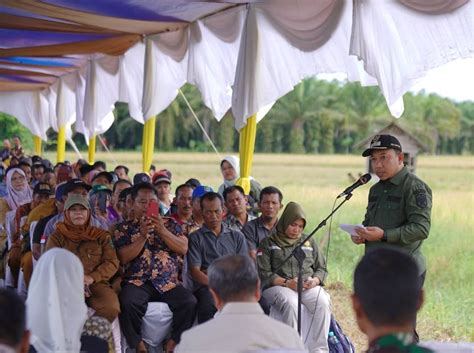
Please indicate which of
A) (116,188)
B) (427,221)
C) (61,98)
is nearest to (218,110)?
(116,188)

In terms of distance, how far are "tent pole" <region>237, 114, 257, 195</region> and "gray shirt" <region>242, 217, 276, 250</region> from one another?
125 cm

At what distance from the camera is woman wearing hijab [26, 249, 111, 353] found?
12.3 ft

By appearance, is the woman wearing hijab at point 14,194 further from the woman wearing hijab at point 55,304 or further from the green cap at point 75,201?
the woman wearing hijab at point 55,304

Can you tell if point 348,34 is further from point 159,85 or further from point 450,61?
point 159,85

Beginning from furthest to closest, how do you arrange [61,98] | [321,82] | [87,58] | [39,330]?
[321,82]
[61,98]
[87,58]
[39,330]

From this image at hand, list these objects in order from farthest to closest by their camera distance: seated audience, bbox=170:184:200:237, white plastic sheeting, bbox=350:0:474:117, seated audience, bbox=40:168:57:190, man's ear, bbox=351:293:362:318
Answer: seated audience, bbox=40:168:57:190, seated audience, bbox=170:184:200:237, white plastic sheeting, bbox=350:0:474:117, man's ear, bbox=351:293:362:318

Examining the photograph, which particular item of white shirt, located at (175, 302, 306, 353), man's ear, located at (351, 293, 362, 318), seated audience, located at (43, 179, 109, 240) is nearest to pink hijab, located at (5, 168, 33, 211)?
seated audience, located at (43, 179, 109, 240)

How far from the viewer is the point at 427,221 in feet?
14.8

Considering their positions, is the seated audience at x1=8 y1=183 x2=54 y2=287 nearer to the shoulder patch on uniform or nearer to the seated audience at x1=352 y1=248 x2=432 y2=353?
the shoulder patch on uniform

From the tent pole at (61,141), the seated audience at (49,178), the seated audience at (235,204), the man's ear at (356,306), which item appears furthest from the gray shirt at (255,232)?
the tent pole at (61,141)

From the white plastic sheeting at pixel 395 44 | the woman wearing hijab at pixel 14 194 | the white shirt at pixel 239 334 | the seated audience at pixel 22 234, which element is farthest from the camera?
the woman wearing hijab at pixel 14 194

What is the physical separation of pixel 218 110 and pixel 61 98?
26.4 ft

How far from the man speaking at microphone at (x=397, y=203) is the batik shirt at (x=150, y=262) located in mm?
1510

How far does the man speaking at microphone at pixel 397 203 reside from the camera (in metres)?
4.47
